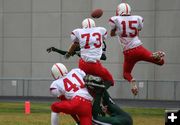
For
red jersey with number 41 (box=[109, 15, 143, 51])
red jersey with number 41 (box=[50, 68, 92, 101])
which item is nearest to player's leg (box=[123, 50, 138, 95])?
red jersey with number 41 (box=[109, 15, 143, 51])

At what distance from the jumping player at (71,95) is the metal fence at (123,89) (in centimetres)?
2048

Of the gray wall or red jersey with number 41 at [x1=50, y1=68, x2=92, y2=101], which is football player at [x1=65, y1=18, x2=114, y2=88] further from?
the gray wall

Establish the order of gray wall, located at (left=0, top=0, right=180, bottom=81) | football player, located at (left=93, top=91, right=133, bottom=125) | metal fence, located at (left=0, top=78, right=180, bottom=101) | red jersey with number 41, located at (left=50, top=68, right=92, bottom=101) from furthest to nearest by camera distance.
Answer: gray wall, located at (left=0, top=0, right=180, bottom=81), metal fence, located at (left=0, top=78, right=180, bottom=101), red jersey with number 41, located at (left=50, top=68, right=92, bottom=101), football player, located at (left=93, top=91, right=133, bottom=125)

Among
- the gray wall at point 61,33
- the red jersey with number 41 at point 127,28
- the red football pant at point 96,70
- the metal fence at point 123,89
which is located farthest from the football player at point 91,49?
the gray wall at point 61,33

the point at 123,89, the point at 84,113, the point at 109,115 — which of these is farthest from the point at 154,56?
the point at 123,89

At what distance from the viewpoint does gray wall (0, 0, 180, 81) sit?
3319 centimetres

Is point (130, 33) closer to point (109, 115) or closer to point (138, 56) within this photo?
point (138, 56)

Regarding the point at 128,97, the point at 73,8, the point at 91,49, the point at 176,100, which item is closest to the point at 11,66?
the point at 73,8

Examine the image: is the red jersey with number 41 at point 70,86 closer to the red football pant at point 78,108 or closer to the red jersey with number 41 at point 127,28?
the red football pant at point 78,108

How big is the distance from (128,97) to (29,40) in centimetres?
764

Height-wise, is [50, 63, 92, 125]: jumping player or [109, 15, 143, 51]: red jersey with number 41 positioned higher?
[109, 15, 143, 51]: red jersey with number 41

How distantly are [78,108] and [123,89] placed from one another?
21460mm

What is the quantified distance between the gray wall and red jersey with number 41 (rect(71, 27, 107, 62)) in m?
20.3

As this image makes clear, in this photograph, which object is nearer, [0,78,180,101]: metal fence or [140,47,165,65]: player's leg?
[140,47,165,65]: player's leg
